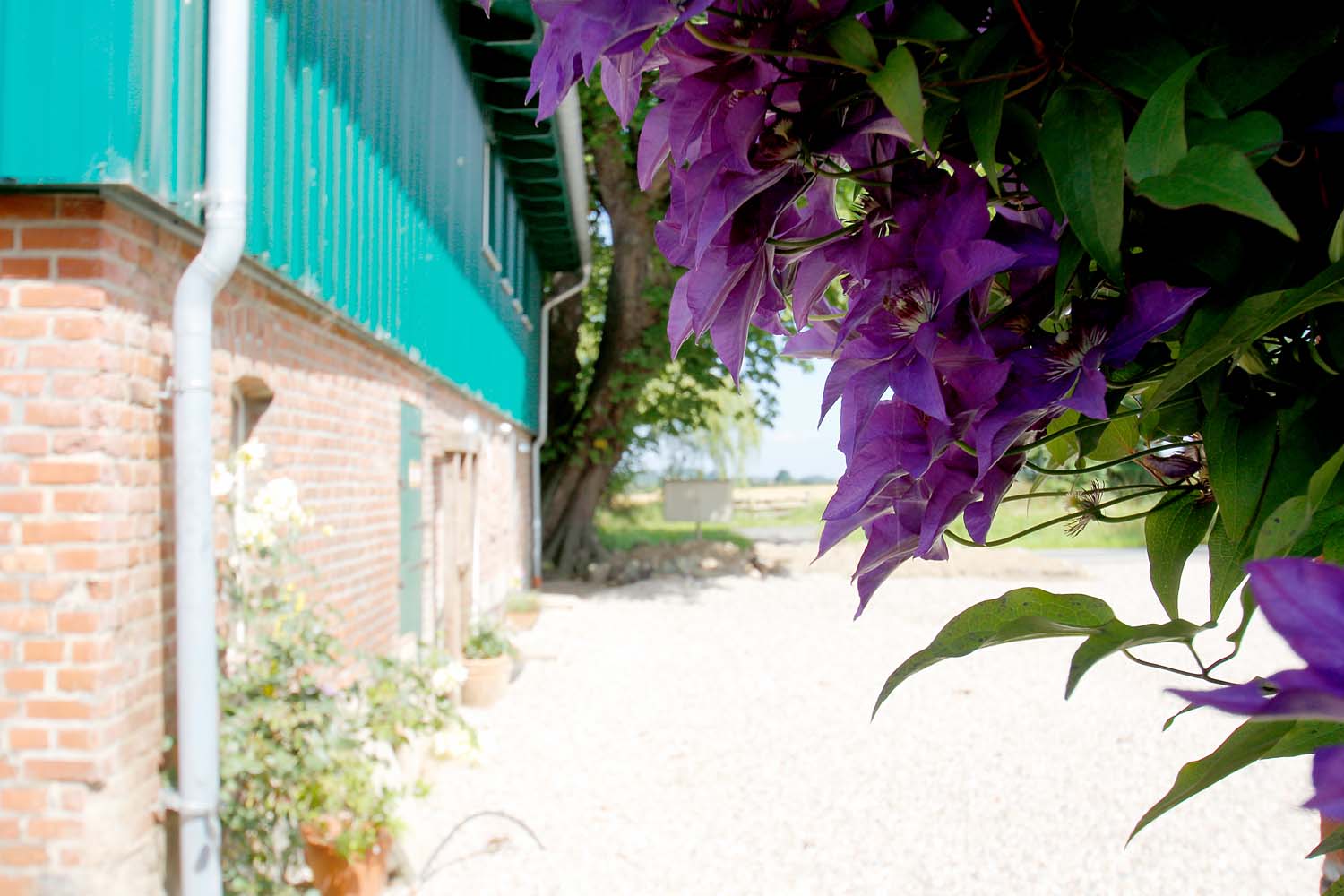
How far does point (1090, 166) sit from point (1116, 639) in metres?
0.18

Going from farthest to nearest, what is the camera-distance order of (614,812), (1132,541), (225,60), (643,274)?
(1132,541), (643,274), (614,812), (225,60)

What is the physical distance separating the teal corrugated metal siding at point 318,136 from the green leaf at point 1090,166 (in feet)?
8.95

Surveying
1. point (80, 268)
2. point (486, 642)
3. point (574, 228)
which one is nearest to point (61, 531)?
point (80, 268)

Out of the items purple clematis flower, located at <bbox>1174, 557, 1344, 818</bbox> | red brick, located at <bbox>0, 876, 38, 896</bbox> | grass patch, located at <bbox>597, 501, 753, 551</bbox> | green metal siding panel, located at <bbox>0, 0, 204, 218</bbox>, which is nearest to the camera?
purple clematis flower, located at <bbox>1174, 557, 1344, 818</bbox>

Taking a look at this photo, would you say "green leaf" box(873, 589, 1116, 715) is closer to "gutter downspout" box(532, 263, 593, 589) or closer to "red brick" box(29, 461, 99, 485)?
"red brick" box(29, 461, 99, 485)

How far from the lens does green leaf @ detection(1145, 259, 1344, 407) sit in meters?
0.38

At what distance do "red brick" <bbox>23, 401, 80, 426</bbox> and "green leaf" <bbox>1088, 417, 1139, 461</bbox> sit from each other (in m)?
2.72

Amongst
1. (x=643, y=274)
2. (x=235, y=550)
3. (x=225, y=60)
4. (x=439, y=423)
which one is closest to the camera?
(x=225, y=60)

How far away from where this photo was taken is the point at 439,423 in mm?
8008

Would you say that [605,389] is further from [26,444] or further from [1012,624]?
[1012,624]

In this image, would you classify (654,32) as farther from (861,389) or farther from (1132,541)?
(1132,541)

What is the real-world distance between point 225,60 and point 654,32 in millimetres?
3012

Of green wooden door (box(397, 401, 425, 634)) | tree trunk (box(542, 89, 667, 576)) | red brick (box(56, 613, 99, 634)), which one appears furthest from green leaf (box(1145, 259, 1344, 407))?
tree trunk (box(542, 89, 667, 576))

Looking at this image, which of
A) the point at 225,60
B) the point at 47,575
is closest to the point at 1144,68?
the point at 47,575
